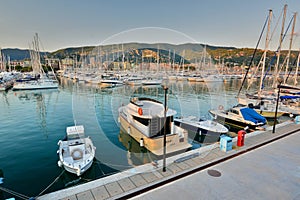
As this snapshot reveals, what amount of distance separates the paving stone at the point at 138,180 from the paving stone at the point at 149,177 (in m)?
0.12

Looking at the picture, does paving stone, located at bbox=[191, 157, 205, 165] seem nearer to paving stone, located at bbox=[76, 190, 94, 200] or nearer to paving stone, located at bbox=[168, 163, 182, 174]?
paving stone, located at bbox=[168, 163, 182, 174]

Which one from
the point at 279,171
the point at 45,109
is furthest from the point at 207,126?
the point at 45,109

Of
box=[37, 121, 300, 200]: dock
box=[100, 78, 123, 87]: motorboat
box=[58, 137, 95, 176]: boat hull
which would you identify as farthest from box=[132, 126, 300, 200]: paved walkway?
box=[100, 78, 123, 87]: motorboat

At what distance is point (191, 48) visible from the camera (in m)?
8.38

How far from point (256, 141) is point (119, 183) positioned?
7.78m

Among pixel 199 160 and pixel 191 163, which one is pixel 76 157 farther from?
pixel 199 160

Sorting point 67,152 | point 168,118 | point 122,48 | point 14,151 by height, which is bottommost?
point 14,151

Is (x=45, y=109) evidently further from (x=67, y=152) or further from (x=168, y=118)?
(x=168, y=118)

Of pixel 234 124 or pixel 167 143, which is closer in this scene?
pixel 167 143

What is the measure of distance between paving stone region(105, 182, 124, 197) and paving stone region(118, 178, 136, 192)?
0.13 m

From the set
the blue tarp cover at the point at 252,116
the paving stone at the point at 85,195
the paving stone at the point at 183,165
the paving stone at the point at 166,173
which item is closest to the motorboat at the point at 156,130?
the paving stone at the point at 183,165

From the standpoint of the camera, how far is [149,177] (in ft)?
19.9

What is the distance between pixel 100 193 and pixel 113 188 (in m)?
0.41

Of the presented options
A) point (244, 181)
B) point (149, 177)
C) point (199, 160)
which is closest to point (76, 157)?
point (149, 177)
